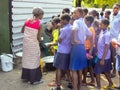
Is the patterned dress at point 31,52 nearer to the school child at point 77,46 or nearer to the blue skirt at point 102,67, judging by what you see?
the school child at point 77,46

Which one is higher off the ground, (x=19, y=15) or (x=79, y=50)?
(x=19, y=15)

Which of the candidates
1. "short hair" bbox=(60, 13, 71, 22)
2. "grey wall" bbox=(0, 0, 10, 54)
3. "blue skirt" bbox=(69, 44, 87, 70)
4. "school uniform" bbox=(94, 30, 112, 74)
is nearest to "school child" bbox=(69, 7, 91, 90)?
"blue skirt" bbox=(69, 44, 87, 70)

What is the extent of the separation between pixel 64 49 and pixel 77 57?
0.36 meters

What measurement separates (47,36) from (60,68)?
173 inches

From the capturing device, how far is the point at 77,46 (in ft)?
20.5

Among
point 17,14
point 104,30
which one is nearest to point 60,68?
point 104,30

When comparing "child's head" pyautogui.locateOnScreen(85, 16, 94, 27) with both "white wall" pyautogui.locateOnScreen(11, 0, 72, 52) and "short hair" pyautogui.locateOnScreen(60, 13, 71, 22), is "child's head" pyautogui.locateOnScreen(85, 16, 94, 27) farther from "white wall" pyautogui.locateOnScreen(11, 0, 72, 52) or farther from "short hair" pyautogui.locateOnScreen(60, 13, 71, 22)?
"white wall" pyautogui.locateOnScreen(11, 0, 72, 52)

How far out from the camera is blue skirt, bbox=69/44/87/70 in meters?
6.25

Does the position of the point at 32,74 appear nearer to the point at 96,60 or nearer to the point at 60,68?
Result: the point at 60,68

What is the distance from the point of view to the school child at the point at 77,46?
6172mm

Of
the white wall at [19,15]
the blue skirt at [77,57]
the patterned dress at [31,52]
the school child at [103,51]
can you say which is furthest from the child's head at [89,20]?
the white wall at [19,15]

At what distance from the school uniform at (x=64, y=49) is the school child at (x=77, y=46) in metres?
0.17

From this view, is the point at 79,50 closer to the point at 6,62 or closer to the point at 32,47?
the point at 32,47

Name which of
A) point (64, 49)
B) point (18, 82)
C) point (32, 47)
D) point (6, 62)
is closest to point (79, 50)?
point (64, 49)
